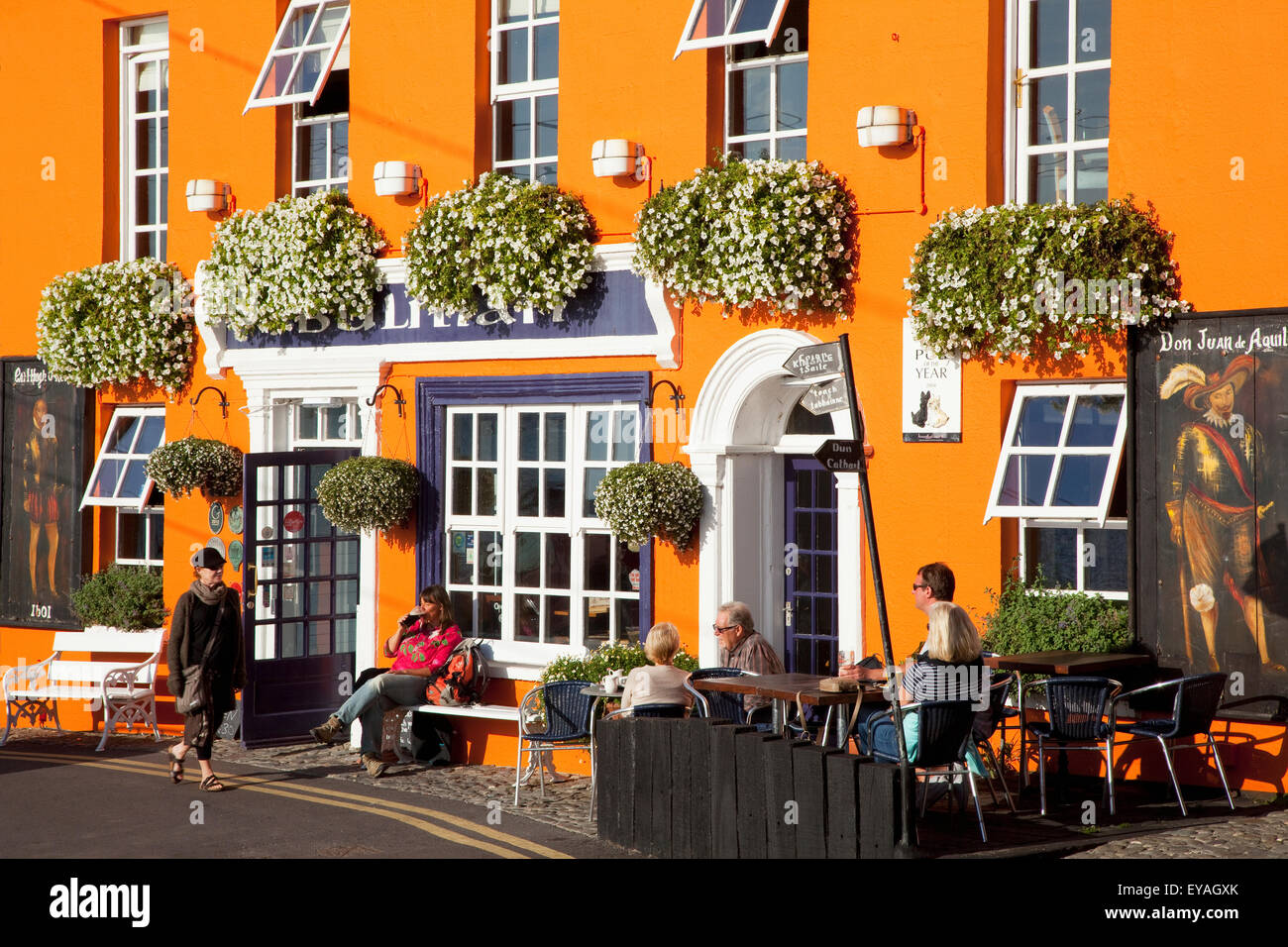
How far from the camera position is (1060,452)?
10.4 metres

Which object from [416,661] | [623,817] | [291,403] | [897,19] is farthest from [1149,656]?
[291,403]

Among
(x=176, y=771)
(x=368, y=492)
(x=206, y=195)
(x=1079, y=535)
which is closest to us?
(x=1079, y=535)

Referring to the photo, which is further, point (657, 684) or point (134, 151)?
point (134, 151)

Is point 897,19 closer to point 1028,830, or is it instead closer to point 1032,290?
point 1032,290

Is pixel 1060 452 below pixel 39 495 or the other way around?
the other way around

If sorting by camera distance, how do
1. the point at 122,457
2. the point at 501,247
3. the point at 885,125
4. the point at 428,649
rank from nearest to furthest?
the point at 885,125, the point at 501,247, the point at 428,649, the point at 122,457

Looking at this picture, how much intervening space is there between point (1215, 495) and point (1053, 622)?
52.9 inches

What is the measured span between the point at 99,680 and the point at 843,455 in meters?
9.20

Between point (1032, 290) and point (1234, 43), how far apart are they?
1.99m

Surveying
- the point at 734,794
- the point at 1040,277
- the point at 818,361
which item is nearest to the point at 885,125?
the point at 1040,277

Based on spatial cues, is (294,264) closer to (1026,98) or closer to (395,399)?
(395,399)

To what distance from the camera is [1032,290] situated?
10.3 meters

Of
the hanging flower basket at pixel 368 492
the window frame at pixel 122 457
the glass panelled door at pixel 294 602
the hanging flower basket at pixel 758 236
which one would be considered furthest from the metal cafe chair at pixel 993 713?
the window frame at pixel 122 457

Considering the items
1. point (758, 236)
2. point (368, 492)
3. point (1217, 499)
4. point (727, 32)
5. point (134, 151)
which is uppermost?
point (134, 151)
